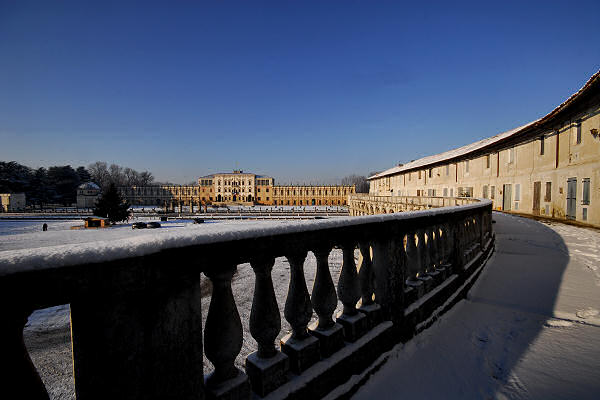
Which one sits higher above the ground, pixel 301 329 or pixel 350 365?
pixel 301 329

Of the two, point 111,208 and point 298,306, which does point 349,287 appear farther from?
point 111,208

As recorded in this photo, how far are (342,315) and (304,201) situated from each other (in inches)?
3961

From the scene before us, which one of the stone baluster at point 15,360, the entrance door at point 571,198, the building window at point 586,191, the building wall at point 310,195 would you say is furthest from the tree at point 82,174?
the building window at point 586,191

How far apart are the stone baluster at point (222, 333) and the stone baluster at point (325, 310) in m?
0.67

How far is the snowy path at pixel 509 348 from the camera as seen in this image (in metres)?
2.02

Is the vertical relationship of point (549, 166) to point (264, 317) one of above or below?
above

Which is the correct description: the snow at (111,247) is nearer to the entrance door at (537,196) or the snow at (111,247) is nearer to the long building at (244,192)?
the entrance door at (537,196)

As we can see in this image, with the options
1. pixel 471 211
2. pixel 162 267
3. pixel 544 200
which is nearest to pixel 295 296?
pixel 162 267

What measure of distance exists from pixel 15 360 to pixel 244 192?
347 feet

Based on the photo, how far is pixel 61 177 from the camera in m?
80.5

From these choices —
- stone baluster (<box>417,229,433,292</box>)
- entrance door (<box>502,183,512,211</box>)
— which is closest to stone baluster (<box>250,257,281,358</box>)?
stone baluster (<box>417,229,433,292</box>)

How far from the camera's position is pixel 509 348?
251cm

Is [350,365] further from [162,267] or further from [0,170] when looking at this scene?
[0,170]

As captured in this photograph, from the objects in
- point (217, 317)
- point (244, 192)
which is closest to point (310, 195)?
point (244, 192)
